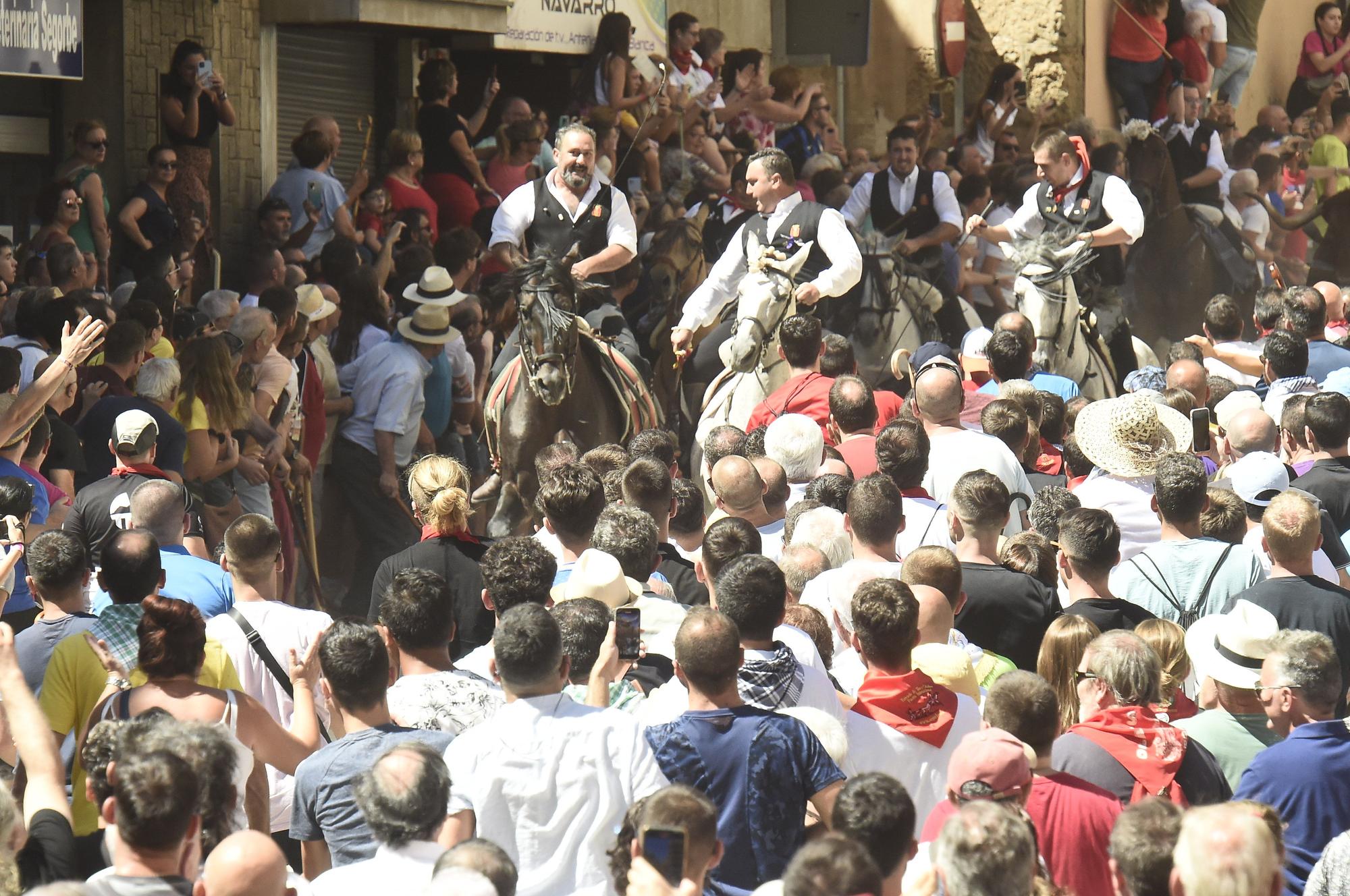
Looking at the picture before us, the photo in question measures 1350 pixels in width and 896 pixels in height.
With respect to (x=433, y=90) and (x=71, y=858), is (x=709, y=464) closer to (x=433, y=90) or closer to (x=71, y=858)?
(x=71, y=858)

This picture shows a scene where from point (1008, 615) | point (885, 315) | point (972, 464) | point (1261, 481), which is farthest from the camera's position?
point (885, 315)

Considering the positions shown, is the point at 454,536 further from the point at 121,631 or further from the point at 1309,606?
the point at 1309,606

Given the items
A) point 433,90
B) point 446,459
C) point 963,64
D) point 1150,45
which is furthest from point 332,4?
point 1150,45

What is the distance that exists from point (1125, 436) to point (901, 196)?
309 inches

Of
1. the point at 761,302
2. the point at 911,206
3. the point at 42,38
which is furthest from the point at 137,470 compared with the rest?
the point at 911,206

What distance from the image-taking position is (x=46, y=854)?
12.7 ft

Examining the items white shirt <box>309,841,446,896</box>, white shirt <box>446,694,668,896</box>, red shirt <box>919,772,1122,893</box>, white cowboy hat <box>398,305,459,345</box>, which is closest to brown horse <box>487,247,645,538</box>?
white cowboy hat <box>398,305,459,345</box>

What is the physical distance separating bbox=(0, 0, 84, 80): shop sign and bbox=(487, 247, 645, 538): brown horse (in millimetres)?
2990

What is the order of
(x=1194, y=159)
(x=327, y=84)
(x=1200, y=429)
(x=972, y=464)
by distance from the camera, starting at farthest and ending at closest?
(x=1194, y=159) → (x=327, y=84) → (x=1200, y=429) → (x=972, y=464)

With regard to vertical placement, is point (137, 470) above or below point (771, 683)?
below

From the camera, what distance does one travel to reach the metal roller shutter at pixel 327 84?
1315cm

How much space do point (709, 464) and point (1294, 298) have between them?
3783 millimetres

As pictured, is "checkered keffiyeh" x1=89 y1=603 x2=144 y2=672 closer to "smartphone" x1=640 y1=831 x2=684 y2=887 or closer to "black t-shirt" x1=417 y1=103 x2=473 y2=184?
"smartphone" x1=640 y1=831 x2=684 y2=887

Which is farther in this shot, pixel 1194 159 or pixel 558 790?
pixel 1194 159
